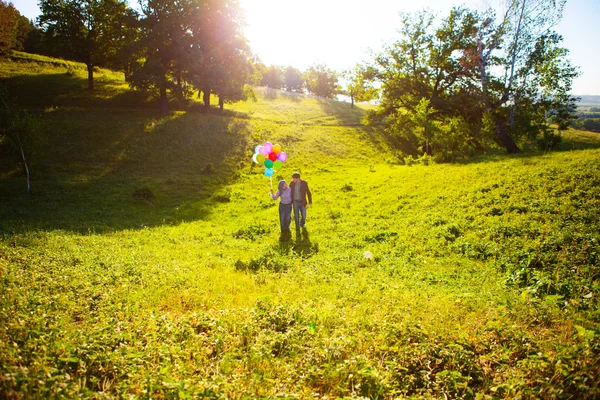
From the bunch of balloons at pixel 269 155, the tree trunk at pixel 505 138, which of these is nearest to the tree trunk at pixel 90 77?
the bunch of balloons at pixel 269 155

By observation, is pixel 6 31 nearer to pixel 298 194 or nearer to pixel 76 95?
pixel 76 95

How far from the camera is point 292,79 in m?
116

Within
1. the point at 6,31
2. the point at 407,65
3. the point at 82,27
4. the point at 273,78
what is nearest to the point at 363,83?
the point at 407,65

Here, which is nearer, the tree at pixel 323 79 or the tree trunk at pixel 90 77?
the tree trunk at pixel 90 77

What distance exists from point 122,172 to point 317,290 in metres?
23.5

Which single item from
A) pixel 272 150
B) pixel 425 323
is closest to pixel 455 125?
pixel 272 150

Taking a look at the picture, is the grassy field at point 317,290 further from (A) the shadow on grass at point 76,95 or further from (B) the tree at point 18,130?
(A) the shadow on grass at point 76,95

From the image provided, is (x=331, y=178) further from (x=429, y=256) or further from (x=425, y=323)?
(x=425, y=323)

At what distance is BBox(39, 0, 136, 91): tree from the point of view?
40.9 m

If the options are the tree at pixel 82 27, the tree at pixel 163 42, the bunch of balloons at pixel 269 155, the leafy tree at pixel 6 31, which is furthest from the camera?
the leafy tree at pixel 6 31

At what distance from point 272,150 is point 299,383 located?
10.2 meters

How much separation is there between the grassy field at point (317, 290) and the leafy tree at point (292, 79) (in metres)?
104

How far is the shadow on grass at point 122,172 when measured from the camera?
16391 mm

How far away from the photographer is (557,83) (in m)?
26.6
